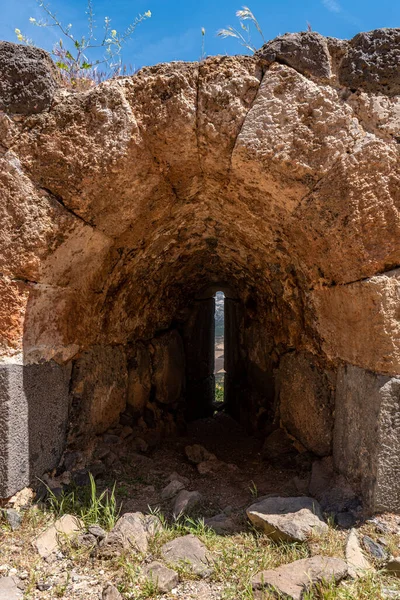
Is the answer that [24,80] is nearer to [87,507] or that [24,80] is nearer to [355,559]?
[87,507]

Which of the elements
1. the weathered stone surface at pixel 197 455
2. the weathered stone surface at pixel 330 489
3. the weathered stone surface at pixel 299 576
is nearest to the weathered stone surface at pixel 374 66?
the weathered stone surface at pixel 330 489

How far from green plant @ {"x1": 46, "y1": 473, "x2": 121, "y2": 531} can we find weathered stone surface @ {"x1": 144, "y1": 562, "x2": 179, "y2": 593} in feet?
1.22

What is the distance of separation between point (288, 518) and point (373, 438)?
52 centimetres

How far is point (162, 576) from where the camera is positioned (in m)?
1.64

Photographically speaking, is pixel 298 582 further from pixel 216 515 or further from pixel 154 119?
pixel 154 119

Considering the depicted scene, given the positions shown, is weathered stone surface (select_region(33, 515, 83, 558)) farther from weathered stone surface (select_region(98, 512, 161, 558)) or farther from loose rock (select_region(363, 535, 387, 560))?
loose rock (select_region(363, 535, 387, 560))

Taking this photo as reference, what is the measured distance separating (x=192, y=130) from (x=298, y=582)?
6.16 ft

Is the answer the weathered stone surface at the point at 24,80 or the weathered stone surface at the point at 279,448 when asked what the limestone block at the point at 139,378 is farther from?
the weathered stone surface at the point at 24,80

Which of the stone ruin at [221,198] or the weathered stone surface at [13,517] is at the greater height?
the stone ruin at [221,198]

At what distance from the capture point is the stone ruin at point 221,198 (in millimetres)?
1912

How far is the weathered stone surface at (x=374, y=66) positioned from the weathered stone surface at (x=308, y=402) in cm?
146

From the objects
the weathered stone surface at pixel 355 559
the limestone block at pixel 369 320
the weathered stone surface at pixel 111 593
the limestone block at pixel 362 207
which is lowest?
the weathered stone surface at pixel 111 593

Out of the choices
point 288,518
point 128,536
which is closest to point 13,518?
point 128,536

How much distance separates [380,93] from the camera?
1935 mm
